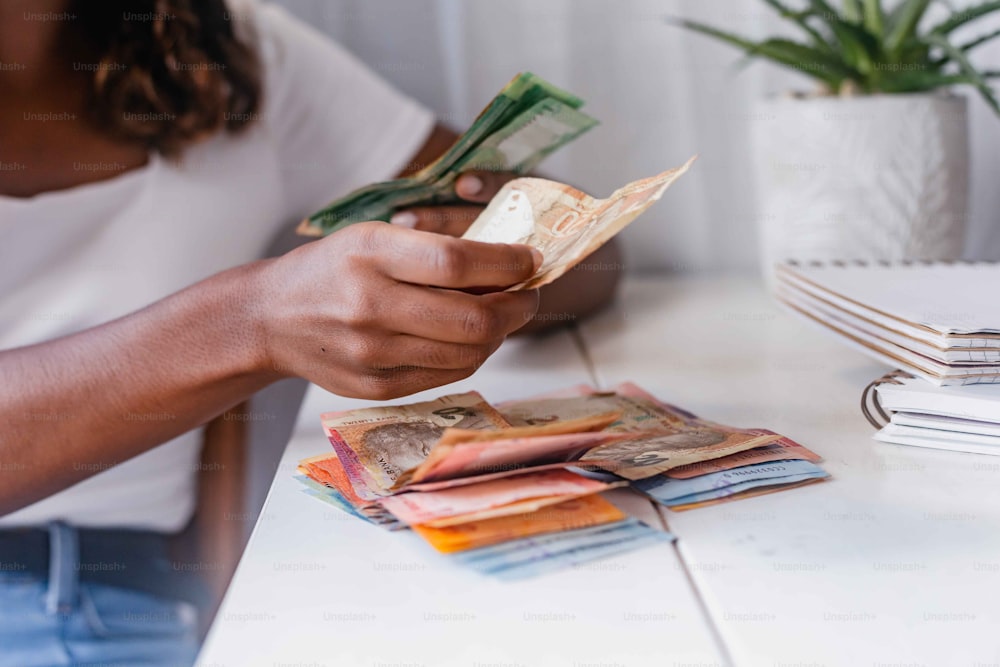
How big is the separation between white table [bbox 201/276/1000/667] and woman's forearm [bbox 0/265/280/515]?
0.09 metres

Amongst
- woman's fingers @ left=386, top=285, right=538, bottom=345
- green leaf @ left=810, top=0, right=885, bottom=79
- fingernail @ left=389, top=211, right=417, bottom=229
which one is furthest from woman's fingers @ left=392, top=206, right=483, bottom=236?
green leaf @ left=810, top=0, right=885, bottom=79

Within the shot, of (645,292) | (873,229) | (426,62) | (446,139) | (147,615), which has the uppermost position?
(426,62)

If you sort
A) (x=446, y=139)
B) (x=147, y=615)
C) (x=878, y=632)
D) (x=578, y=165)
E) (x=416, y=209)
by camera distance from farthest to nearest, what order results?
1. (x=578, y=165)
2. (x=446, y=139)
3. (x=147, y=615)
4. (x=416, y=209)
5. (x=878, y=632)

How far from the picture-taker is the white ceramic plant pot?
3.12 feet

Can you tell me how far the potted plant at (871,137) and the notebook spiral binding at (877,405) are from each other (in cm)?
38

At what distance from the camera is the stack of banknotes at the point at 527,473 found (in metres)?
0.45

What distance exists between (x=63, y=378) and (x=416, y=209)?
337 mm

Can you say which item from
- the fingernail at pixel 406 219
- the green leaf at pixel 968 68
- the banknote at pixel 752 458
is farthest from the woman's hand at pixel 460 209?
→ the green leaf at pixel 968 68

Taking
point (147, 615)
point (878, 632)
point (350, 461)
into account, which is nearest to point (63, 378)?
point (350, 461)

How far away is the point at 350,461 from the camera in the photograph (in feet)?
1.75

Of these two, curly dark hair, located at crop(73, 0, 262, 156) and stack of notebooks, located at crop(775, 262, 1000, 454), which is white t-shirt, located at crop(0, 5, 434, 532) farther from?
stack of notebooks, located at crop(775, 262, 1000, 454)

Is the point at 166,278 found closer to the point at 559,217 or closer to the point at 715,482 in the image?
the point at 559,217

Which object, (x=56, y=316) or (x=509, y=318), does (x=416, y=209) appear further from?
(x=56, y=316)

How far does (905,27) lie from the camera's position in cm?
94
